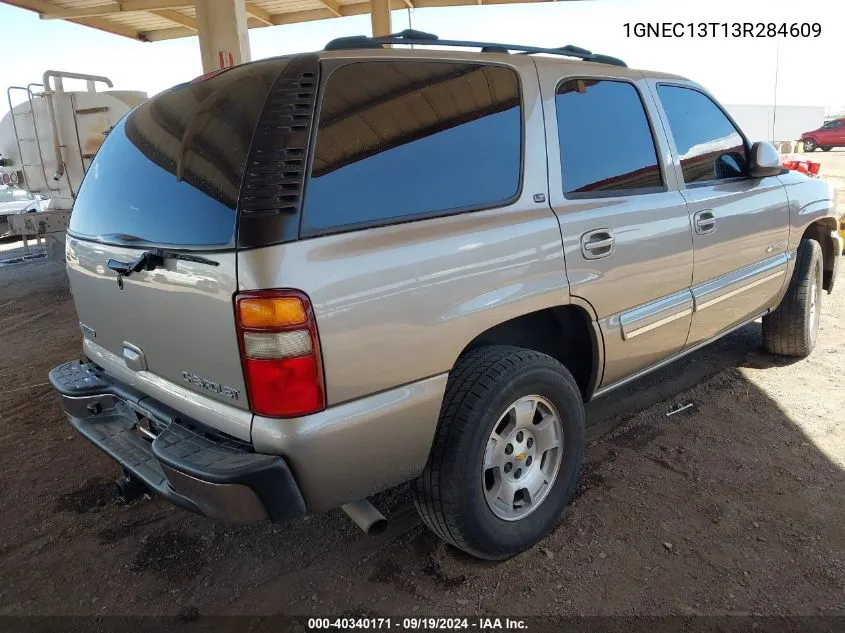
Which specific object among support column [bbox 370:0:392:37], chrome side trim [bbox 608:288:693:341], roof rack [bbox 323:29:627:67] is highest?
support column [bbox 370:0:392:37]

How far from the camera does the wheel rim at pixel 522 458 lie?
2453mm

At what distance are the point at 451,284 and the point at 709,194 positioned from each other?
197 cm

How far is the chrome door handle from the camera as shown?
3198 millimetres

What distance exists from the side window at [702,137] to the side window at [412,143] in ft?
4.18

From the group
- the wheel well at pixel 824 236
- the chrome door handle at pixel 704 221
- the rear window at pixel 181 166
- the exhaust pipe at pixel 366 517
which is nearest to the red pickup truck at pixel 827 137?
the wheel well at pixel 824 236

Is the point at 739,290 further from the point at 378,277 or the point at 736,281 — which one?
the point at 378,277

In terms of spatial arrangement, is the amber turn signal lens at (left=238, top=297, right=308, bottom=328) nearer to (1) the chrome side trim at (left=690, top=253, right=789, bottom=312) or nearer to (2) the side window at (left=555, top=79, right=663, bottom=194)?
(2) the side window at (left=555, top=79, right=663, bottom=194)

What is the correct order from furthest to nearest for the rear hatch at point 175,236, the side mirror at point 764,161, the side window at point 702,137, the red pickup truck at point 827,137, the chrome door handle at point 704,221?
the red pickup truck at point 827,137 → the side mirror at point 764,161 → the side window at point 702,137 → the chrome door handle at point 704,221 → the rear hatch at point 175,236

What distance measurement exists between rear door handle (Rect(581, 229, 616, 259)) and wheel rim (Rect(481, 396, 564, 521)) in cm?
66

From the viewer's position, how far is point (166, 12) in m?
12.0

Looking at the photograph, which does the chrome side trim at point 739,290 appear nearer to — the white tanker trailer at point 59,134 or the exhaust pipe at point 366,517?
the exhaust pipe at point 366,517

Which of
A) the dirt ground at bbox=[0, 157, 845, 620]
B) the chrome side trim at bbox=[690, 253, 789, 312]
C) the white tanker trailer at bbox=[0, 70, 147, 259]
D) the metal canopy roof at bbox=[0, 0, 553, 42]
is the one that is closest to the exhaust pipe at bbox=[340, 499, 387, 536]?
the dirt ground at bbox=[0, 157, 845, 620]

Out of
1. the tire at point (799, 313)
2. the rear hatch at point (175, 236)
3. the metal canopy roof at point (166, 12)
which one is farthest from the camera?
the metal canopy roof at point (166, 12)

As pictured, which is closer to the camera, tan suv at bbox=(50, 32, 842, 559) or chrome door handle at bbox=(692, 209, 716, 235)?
tan suv at bbox=(50, 32, 842, 559)
